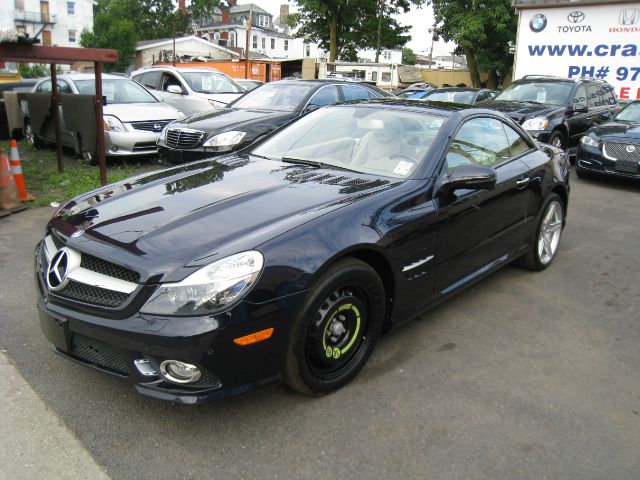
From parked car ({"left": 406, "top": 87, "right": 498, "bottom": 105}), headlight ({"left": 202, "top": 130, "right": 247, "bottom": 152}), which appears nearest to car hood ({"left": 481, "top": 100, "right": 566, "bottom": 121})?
parked car ({"left": 406, "top": 87, "right": 498, "bottom": 105})

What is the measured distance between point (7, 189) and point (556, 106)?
29.3 ft

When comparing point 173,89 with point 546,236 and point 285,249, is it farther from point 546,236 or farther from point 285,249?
point 285,249

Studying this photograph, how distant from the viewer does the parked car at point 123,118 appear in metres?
9.06

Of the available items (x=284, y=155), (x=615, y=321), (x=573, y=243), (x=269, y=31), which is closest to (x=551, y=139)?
(x=573, y=243)

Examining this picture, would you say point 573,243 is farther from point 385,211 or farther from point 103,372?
point 103,372

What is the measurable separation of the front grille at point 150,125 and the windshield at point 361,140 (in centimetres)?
564

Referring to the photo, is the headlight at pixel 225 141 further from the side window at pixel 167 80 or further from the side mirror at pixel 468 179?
the side window at pixel 167 80

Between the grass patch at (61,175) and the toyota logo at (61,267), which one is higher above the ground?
the toyota logo at (61,267)

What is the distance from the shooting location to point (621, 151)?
341 inches

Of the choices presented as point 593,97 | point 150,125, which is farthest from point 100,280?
point 593,97

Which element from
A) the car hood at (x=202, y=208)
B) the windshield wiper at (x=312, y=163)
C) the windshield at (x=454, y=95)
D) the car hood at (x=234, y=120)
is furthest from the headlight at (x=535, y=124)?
the car hood at (x=202, y=208)

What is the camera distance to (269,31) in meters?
72.8

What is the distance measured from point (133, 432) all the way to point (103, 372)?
0.33 meters

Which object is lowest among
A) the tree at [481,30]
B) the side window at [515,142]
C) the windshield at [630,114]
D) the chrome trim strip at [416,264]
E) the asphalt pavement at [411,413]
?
the asphalt pavement at [411,413]
